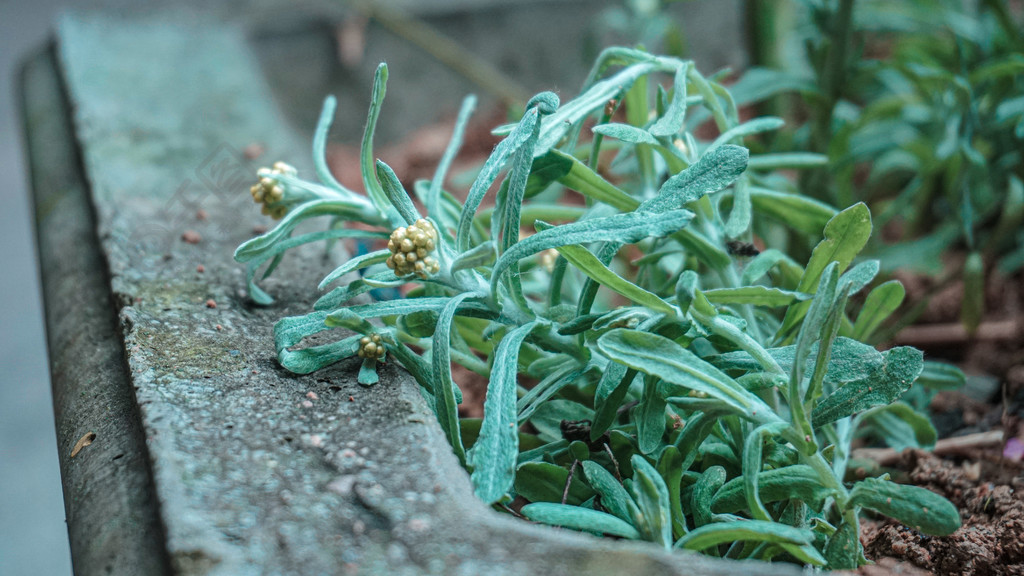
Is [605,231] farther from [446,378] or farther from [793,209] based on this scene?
[793,209]

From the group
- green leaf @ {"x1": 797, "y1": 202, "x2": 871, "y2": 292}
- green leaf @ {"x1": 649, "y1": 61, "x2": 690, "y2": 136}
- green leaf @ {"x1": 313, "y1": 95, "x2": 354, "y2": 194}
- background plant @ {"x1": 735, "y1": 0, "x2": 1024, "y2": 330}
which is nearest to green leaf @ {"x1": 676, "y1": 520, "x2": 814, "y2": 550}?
green leaf @ {"x1": 797, "y1": 202, "x2": 871, "y2": 292}

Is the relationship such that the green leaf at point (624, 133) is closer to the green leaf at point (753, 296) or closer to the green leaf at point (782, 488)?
the green leaf at point (753, 296)

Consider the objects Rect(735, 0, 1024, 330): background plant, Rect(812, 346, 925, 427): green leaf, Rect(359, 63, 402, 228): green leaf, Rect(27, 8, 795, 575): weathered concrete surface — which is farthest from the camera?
Rect(735, 0, 1024, 330): background plant

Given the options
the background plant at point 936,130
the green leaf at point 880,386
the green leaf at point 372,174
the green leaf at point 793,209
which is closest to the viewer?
the green leaf at point 880,386

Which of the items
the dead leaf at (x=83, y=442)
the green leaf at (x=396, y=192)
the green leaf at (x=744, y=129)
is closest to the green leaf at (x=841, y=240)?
the green leaf at (x=744, y=129)

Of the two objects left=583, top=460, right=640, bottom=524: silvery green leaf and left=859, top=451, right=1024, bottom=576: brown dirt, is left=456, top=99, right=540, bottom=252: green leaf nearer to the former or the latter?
left=583, top=460, right=640, bottom=524: silvery green leaf
